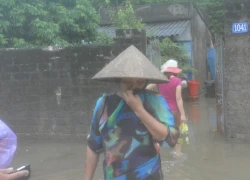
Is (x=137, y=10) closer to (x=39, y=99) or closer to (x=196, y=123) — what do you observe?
(x=196, y=123)

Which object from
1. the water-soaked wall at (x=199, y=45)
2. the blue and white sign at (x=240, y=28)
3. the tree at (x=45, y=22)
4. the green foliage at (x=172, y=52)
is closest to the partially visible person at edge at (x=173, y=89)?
the blue and white sign at (x=240, y=28)

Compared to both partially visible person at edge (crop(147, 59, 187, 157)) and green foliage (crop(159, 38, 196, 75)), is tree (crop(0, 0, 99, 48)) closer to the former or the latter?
partially visible person at edge (crop(147, 59, 187, 157))

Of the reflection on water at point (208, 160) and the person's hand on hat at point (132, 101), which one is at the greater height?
the person's hand on hat at point (132, 101)

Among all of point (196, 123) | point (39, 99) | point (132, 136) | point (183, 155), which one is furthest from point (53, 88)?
point (132, 136)

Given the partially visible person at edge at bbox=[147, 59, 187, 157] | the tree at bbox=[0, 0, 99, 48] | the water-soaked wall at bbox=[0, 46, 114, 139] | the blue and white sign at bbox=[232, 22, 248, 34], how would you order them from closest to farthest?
1. the partially visible person at edge at bbox=[147, 59, 187, 157]
2. the blue and white sign at bbox=[232, 22, 248, 34]
3. the water-soaked wall at bbox=[0, 46, 114, 139]
4. the tree at bbox=[0, 0, 99, 48]

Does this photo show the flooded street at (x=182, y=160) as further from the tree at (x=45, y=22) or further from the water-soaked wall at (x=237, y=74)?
the tree at (x=45, y=22)

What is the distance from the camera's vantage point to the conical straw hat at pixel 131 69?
252 centimetres

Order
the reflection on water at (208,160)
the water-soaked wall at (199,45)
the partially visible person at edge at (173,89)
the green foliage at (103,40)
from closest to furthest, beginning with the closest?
the reflection on water at (208,160)
the partially visible person at edge at (173,89)
the green foliage at (103,40)
the water-soaked wall at (199,45)

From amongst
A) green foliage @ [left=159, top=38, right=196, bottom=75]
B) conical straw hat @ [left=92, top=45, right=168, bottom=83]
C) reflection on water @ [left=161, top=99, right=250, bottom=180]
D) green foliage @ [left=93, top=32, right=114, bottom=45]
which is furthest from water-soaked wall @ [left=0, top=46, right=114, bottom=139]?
green foliage @ [left=159, top=38, right=196, bottom=75]

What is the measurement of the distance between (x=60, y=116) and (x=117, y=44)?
66.9 inches

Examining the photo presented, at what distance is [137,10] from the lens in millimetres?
16469

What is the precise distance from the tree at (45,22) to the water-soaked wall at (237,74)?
354 centimetres

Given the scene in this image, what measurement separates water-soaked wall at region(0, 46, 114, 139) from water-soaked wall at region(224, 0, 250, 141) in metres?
2.05

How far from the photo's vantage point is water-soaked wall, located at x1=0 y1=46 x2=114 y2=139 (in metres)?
7.00
